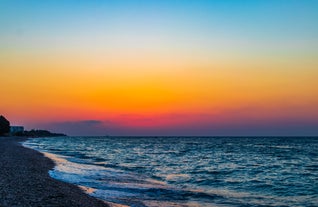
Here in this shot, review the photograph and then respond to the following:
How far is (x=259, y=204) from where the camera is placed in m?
18.4

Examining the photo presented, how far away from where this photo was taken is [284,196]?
69.3 ft

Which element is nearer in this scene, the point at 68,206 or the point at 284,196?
the point at 68,206

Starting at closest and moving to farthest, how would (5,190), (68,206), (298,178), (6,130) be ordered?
(68,206)
(5,190)
(298,178)
(6,130)

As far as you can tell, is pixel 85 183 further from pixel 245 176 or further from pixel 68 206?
pixel 245 176

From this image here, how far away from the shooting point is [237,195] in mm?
21000

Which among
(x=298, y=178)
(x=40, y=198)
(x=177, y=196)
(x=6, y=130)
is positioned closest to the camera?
(x=40, y=198)

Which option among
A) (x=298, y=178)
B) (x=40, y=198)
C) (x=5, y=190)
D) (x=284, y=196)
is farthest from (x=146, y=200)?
(x=298, y=178)

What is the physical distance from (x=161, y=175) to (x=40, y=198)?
52.4ft

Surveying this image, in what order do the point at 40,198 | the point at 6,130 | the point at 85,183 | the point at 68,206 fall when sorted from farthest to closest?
the point at 6,130
the point at 85,183
the point at 40,198
the point at 68,206

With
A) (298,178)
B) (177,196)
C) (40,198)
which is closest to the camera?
(40,198)

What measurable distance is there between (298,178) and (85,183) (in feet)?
58.4

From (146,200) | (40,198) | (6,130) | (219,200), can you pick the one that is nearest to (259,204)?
(219,200)

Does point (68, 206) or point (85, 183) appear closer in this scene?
point (68, 206)

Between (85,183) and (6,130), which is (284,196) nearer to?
(85,183)
